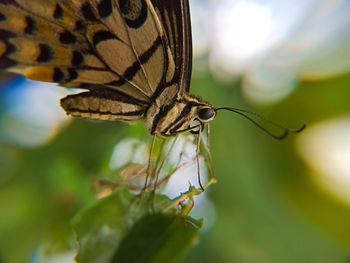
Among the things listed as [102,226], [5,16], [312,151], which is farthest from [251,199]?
[5,16]

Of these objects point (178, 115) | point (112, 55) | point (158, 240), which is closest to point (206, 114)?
point (178, 115)

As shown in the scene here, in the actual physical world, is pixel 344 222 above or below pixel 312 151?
below

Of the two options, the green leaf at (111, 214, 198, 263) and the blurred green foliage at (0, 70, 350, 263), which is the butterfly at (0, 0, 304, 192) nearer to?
the blurred green foliage at (0, 70, 350, 263)

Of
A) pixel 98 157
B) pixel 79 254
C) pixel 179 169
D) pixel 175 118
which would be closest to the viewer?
pixel 79 254

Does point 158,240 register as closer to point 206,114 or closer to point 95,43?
point 206,114

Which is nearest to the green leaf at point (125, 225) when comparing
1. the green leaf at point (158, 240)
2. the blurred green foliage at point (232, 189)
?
the green leaf at point (158, 240)

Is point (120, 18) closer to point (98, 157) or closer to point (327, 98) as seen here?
point (98, 157)

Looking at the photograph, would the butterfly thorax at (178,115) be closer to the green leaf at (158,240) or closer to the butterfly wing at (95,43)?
the butterfly wing at (95,43)
